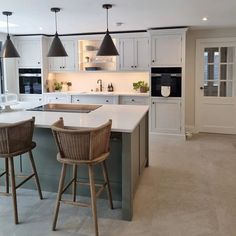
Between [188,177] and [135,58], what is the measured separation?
3.32 meters

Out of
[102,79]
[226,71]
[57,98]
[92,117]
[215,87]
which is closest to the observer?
[92,117]

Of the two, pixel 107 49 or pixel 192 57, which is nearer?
pixel 107 49

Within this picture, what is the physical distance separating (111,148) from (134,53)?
3702 millimetres

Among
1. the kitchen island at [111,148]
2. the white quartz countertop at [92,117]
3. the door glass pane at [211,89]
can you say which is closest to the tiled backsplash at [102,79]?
the door glass pane at [211,89]

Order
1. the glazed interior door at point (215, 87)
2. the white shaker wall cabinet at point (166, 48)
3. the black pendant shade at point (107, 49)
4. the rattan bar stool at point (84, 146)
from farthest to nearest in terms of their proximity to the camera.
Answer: the glazed interior door at point (215, 87), the white shaker wall cabinet at point (166, 48), the black pendant shade at point (107, 49), the rattan bar stool at point (84, 146)

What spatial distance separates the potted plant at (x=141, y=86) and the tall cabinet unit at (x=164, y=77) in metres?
0.43

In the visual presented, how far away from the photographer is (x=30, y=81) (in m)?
7.09

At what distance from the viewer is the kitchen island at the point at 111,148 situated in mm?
2861

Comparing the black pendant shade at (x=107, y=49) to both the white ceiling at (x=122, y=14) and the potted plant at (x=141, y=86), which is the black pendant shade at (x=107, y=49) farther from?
the potted plant at (x=141, y=86)

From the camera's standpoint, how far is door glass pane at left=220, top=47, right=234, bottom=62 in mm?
6227

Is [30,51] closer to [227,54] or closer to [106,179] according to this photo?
[227,54]

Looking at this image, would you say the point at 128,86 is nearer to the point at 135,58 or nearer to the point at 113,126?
the point at 135,58

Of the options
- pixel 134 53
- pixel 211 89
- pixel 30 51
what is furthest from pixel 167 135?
pixel 30 51

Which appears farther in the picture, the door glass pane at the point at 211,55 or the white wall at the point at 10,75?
the white wall at the point at 10,75
